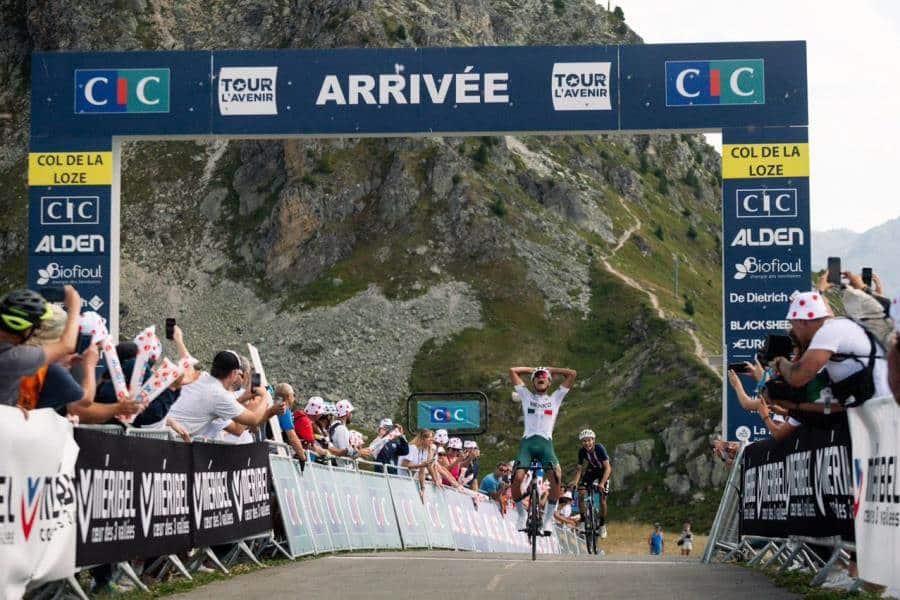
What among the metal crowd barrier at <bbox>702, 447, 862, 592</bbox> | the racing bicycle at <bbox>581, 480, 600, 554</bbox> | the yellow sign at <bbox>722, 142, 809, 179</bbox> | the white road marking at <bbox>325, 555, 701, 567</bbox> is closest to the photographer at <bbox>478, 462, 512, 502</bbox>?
the racing bicycle at <bbox>581, 480, 600, 554</bbox>

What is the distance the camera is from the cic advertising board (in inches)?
953

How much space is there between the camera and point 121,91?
2525 cm

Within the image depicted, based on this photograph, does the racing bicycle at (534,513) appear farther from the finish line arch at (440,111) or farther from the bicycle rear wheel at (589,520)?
the finish line arch at (440,111)

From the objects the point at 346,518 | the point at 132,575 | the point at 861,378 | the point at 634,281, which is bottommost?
the point at 346,518

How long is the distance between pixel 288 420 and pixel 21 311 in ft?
29.1

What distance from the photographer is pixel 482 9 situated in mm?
142500

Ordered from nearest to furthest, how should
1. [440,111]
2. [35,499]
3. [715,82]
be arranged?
[35,499] < [715,82] < [440,111]

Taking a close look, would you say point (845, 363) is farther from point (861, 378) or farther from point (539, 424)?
point (539, 424)

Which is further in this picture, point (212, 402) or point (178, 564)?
point (212, 402)

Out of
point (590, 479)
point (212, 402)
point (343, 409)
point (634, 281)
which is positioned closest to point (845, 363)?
point (212, 402)

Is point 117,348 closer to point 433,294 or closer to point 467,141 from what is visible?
point 433,294

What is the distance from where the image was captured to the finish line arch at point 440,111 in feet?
79.7

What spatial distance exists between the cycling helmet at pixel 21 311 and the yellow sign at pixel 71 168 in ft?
51.6

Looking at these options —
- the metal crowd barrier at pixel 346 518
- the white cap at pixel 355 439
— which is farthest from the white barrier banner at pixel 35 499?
the white cap at pixel 355 439
